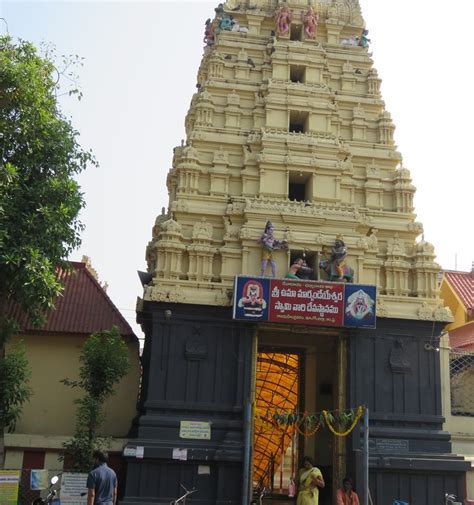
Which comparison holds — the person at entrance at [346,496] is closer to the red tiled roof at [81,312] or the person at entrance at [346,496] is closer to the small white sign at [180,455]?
the small white sign at [180,455]

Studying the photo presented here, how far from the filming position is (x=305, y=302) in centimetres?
1905

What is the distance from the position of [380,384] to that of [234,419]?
4567mm

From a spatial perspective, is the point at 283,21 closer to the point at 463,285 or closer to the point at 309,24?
the point at 309,24

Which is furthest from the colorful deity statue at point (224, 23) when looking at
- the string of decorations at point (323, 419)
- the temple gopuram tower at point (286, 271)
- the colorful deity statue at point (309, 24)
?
the string of decorations at point (323, 419)

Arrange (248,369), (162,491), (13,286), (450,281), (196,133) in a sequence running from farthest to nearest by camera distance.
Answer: (450,281)
(196,133)
(248,369)
(162,491)
(13,286)

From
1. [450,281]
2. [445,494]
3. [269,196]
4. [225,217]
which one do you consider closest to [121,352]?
[225,217]

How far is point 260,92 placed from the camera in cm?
2359

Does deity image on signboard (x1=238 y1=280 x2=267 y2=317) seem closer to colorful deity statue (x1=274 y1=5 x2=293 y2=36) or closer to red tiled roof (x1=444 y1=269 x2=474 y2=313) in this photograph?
colorful deity statue (x1=274 y1=5 x2=293 y2=36)

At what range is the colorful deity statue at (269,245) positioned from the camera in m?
20.0

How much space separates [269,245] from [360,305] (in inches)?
131

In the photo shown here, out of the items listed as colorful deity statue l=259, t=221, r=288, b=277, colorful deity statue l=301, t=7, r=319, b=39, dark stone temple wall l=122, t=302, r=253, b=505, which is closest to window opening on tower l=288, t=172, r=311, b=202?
colorful deity statue l=259, t=221, r=288, b=277

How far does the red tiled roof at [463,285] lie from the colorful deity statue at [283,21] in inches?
508

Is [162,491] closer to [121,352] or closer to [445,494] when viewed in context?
[121,352]

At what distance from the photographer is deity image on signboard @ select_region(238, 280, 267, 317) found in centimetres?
1873
